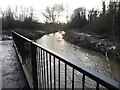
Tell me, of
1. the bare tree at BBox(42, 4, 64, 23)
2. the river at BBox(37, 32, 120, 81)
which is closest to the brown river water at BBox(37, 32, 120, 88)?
the river at BBox(37, 32, 120, 81)

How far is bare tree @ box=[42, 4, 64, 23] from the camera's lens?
3853 cm

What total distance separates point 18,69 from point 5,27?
58.7 ft

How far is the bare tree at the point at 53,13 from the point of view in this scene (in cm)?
3853

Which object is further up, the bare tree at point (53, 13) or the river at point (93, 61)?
the bare tree at point (53, 13)

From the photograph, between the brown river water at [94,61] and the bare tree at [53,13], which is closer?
the brown river water at [94,61]

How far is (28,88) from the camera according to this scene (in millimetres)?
2445

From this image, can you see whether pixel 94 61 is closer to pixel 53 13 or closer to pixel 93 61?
pixel 93 61

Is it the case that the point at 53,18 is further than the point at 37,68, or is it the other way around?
the point at 53,18

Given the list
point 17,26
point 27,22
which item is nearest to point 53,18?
point 27,22

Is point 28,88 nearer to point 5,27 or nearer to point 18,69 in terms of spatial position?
point 18,69

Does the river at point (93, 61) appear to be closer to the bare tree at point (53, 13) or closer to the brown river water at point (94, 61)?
the brown river water at point (94, 61)

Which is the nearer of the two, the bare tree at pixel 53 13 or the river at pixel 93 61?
the river at pixel 93 61

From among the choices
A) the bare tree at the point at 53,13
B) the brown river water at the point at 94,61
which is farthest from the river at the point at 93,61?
the bare tree at the point at 53,13

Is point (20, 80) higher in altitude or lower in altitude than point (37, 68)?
lower
